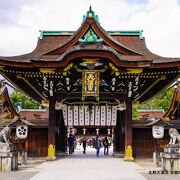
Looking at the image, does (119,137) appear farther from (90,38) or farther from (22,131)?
(22,131)

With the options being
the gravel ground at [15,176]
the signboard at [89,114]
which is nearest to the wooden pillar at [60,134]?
the signboard at [89,114]

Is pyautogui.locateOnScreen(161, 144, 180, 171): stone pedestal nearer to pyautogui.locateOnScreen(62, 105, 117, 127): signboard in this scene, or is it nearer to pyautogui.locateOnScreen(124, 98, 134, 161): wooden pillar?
pyautogui.locateOnScreen(124, 98, 134, 161): wooden pillar

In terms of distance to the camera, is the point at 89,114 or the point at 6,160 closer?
the point at 6,160

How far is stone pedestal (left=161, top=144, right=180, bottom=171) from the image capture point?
43.0 feet

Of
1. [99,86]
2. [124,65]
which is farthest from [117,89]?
[124,65]

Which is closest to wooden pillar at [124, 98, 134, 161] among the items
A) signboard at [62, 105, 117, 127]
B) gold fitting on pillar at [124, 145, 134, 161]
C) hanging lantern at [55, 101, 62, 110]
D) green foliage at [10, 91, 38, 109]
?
gold fitting on pillar at [124, 145, 134, 161]

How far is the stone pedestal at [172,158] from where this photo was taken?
13.1 meters

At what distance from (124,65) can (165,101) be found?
1290 inches

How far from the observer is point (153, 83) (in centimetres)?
1909

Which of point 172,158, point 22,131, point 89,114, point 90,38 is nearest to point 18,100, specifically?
point 89,114

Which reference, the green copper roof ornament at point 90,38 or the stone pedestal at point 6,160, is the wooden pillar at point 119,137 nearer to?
the green copper roof ornament at point 90,38

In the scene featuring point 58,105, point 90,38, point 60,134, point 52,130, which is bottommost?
point 60,134

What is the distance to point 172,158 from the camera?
13102 mm

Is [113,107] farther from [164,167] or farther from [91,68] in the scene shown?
[164,167]
